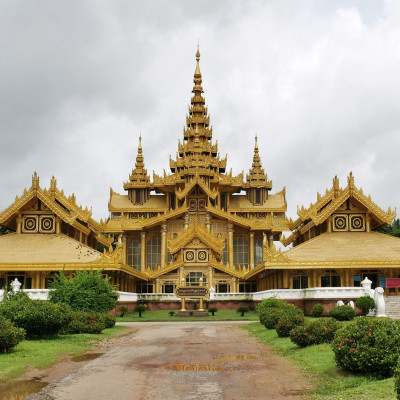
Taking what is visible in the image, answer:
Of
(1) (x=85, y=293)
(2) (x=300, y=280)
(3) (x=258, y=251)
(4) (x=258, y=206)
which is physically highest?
(4) (x=258, y=206)

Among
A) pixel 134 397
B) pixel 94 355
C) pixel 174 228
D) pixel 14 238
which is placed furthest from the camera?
pixel 174 228

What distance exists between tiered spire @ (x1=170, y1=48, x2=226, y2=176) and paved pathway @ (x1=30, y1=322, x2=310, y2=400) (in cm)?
3700

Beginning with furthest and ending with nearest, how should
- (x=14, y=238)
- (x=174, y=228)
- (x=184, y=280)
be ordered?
(x=174, y=228)
(x=184, y=280)
(x=14, y=238)

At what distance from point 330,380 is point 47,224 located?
109 feet

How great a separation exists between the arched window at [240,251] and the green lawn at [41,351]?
3146 centimetres

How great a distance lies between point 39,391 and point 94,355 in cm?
508

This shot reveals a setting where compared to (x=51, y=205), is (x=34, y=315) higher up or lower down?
lower down

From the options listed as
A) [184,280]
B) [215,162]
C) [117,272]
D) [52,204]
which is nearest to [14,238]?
[52,204]

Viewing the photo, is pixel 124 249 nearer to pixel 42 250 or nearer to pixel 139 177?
pixel 139 177

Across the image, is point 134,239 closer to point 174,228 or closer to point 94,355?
point 174,228

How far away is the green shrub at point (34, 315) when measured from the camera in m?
17.3

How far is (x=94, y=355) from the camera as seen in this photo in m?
14.7

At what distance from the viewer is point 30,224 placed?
41.0 metres

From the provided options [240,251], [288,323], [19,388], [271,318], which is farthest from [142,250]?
[19,388]
